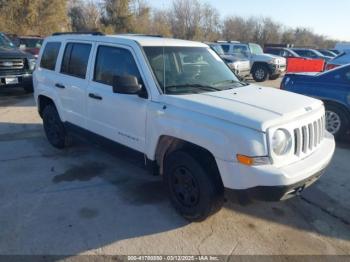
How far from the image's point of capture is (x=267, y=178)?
9.10 feet

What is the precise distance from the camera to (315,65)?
17375mm

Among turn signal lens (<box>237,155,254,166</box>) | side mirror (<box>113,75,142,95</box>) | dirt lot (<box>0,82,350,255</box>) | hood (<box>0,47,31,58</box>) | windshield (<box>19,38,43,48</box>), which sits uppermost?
windshield (<box>19,38,43,48</box>)

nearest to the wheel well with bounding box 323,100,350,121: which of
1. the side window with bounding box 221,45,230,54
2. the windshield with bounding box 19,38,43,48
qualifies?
the side window with bounding box 221,45,230,54

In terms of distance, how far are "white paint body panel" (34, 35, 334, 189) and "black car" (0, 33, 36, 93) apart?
6118 millimetres

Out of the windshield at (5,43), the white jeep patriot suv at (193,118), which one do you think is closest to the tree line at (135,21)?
the windshield at (5,43)

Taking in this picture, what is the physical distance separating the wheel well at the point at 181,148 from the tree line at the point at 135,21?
1087 cm

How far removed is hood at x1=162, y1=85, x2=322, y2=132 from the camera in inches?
114

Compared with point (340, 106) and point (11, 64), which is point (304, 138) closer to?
point (340, 106)

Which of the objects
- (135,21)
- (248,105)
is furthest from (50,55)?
(135,21)

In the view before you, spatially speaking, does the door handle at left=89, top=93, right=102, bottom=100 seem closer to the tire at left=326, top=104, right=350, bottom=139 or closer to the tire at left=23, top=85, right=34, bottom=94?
the tire at left=326, top=104, right=350, bottom=139

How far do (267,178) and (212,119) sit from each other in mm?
723

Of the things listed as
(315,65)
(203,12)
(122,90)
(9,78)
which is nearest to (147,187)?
(122,90)

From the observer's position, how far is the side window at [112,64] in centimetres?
386

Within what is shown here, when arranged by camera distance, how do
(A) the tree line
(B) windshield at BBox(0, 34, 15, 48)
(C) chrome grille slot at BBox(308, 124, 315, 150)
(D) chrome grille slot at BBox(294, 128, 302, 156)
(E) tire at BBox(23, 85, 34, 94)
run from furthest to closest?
(A) the tree line, (B) windshield at BBox(0, 34, 15, 48), (E) tire at BBox(23, 85, 34, 94), (C) chrome grille slot at BBox(308, 124, 315, 150), (D) chrome grille slot at BBox(294, 128, 302, 156)
